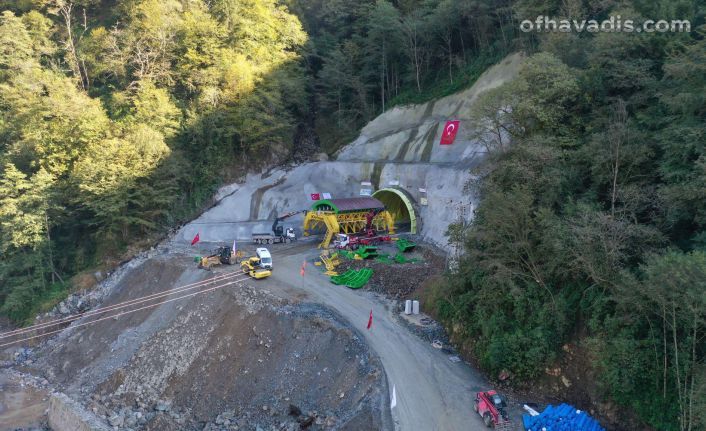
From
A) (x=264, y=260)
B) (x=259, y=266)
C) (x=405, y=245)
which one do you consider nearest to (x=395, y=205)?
(x=405, y=245)

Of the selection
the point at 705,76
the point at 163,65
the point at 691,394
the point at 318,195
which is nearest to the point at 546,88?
the point at 705,76

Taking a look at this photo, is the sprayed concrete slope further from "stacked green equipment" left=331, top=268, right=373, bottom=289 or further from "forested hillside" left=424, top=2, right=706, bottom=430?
"forested hillside" left=424, top=2, right=706, bottom=430

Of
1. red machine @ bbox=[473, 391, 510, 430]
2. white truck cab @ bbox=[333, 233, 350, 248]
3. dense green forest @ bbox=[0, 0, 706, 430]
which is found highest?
dense green forest @ bbox=[0, 0, 706, 430]

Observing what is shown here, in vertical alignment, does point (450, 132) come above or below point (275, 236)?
above

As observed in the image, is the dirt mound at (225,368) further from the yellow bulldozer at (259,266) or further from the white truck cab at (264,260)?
the white truck cab at (264,260)

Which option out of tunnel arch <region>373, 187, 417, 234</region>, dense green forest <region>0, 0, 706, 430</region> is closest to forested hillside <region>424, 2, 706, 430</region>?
dense green forest <region>0, 0, 706, 430</region>

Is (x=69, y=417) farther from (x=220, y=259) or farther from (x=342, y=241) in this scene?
(x=342, y=241)

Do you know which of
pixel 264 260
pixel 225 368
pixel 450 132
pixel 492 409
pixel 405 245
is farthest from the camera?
pixel 450 132
